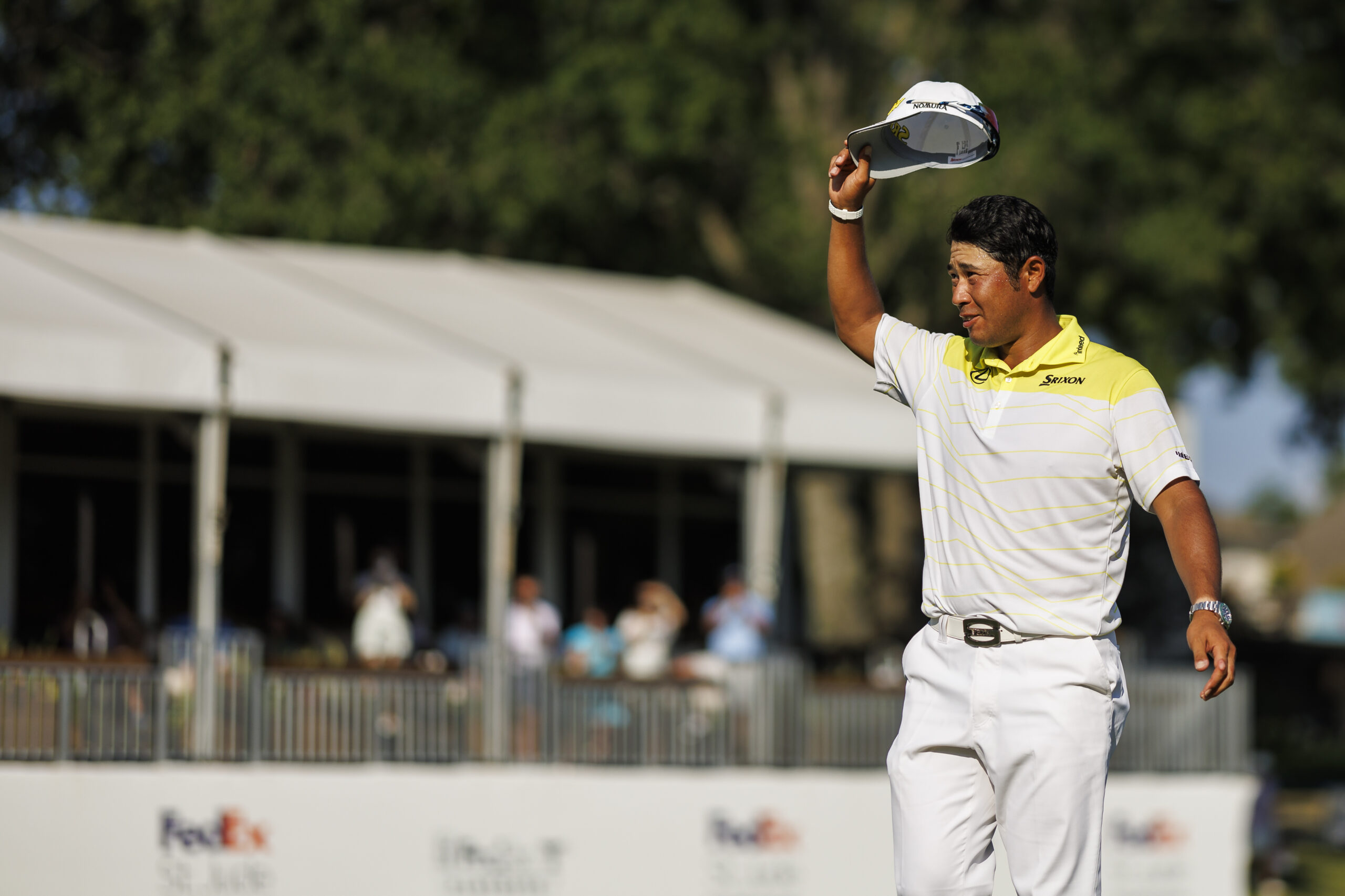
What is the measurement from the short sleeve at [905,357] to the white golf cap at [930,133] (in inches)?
14.3

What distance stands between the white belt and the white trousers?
0.6 inches

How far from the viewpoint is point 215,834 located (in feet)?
41.8

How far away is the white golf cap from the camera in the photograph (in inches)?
176

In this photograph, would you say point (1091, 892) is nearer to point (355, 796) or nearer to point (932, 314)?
point (355, 796)

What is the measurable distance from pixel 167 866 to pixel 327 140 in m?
12.1

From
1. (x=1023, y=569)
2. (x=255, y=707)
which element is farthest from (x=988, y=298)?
(x=255, y=707)

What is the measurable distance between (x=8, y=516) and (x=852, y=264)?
13525 mm

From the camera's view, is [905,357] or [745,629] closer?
[905,357]

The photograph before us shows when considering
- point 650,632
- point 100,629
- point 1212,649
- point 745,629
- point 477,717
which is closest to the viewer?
point 1212,649

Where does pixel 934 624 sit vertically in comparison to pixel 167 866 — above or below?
above

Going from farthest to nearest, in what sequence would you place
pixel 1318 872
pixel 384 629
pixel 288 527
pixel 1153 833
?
pixel 1318 872 → pixel 288 527 → pixel 1153 833 → pixel 384 629

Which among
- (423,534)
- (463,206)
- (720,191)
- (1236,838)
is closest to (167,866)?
(423,534)

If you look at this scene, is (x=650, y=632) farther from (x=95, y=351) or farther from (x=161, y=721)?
(x=95, y=351)

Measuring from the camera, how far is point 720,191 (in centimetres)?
2606
